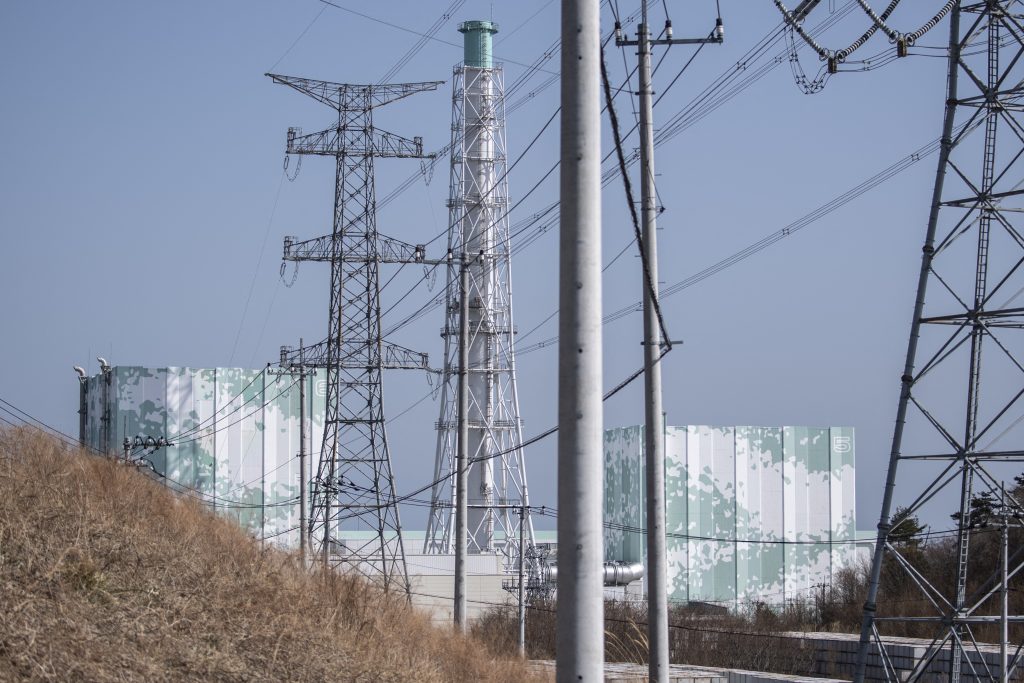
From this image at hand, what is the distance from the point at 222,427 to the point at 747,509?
1101 inches

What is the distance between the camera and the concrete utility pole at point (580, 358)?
823 cm

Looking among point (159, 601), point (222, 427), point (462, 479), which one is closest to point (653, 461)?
point (159, 601)

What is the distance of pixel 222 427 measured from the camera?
57.5 m

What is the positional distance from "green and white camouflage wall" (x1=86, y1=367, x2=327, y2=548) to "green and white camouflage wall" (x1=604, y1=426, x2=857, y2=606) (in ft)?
61.9

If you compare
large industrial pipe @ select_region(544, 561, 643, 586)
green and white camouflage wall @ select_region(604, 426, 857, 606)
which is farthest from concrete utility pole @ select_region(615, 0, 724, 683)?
green and white camouflage wall @ select_region(604, 426, 857, 606)

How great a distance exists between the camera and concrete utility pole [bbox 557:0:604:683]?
823 centimetres

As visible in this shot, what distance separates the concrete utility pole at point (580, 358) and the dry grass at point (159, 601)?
156 inches

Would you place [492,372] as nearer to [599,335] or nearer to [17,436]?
[17,436]

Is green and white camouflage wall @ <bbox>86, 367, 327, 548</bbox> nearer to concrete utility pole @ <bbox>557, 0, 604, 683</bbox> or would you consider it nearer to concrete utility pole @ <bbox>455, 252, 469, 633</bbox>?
concrete utility pole @ <bbox>455, 252, 469, 633</bbox>

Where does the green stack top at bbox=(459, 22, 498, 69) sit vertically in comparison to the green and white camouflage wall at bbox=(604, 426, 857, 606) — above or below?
above

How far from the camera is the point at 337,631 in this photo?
13828 mm

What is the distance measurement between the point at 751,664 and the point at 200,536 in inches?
1367

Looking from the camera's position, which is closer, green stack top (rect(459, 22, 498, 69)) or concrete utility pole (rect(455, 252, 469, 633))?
concrete utility pole (rect(455, 252, 469, 633))

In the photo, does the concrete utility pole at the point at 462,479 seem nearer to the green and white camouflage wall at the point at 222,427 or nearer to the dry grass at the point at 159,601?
the dry grass at the point at 159,601
